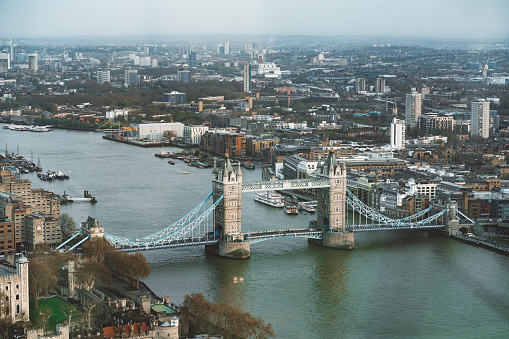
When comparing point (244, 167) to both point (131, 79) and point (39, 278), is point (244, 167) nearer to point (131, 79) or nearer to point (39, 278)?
point (39, 278)

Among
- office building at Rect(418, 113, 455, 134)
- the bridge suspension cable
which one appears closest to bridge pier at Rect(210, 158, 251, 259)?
the bridge suspension cable

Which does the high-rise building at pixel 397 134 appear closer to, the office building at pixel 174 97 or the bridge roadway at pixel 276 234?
the bridge roadway at pixel 276 234

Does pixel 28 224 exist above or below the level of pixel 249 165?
above

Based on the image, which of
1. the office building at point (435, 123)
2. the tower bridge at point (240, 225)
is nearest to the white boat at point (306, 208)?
the tower bridge at point (240, 225)

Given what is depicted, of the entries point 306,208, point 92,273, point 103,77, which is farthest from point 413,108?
point 103,77

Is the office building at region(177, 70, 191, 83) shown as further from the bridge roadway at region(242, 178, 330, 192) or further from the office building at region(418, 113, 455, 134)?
the bridge roadway at region(242, 178, 330, 192)

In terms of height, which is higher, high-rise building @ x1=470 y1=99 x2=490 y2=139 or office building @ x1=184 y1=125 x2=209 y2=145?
high-rise building @ x1=470 y1=99 x2=490 y2=139

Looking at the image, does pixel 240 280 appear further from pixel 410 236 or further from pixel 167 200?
pixel 167 200
